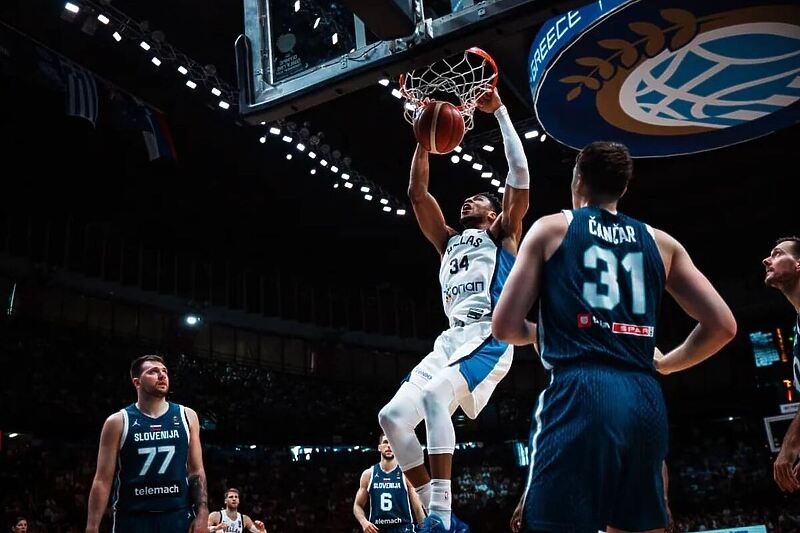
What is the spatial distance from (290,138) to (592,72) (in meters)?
8.30

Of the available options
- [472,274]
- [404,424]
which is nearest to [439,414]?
[404,424]

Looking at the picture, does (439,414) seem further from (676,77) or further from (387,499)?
(676,77)

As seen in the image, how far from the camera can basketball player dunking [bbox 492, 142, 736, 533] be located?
96.8 inches

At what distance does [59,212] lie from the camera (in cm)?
2170

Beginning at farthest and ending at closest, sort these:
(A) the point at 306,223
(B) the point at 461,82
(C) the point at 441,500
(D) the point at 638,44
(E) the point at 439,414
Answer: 1. (A) the point at 306,223
2. (D) the point at 638,44
3. (B) the point at 461,82
4. (E) the point at 439,414
5. (C) the point at 441,500

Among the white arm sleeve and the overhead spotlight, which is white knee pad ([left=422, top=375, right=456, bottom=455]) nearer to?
the white arm sleeve

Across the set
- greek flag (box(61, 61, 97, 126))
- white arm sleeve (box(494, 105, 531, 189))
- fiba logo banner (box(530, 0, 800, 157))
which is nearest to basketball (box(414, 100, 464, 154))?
white arm sleeve (box(494, 105, 531, 189))

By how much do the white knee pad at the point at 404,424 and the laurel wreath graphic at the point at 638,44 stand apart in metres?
5.15

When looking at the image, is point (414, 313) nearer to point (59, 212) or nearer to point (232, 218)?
point (232, 218)

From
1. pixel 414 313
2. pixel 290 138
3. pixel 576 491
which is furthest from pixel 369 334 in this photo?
pixel 576 491

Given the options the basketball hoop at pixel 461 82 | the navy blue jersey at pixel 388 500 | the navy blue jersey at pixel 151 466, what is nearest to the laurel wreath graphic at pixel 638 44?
the basketball hoop at pixel 461 82

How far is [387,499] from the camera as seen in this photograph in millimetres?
9547

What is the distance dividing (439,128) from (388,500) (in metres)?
5.54

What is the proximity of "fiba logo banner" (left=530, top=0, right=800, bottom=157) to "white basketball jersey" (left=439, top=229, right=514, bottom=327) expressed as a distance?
12.0 feet
